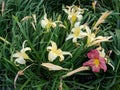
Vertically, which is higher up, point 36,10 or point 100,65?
point 36,10

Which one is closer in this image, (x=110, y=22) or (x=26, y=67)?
(x=26, y=67)

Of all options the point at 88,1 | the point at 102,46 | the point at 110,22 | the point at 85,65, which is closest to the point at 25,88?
the point at 85,65

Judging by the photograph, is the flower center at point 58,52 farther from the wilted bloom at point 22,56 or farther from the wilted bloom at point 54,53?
the wilted bloom at point 22,56

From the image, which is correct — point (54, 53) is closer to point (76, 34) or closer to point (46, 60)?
point (46, 60)

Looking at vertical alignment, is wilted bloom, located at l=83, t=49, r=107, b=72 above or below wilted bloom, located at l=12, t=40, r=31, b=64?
below

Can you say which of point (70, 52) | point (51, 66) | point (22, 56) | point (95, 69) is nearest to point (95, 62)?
point (95, 69)

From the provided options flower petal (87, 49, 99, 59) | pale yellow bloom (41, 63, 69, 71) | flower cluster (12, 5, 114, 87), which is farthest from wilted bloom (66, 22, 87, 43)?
pale yellow bloom (41, 63, 69, 71)

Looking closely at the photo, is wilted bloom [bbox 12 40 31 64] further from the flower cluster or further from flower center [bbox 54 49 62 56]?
flower center [bbox 54 49 62 56]

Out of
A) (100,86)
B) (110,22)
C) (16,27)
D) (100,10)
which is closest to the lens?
(100,86)

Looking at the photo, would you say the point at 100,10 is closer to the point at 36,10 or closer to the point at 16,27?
the point at 36,10
